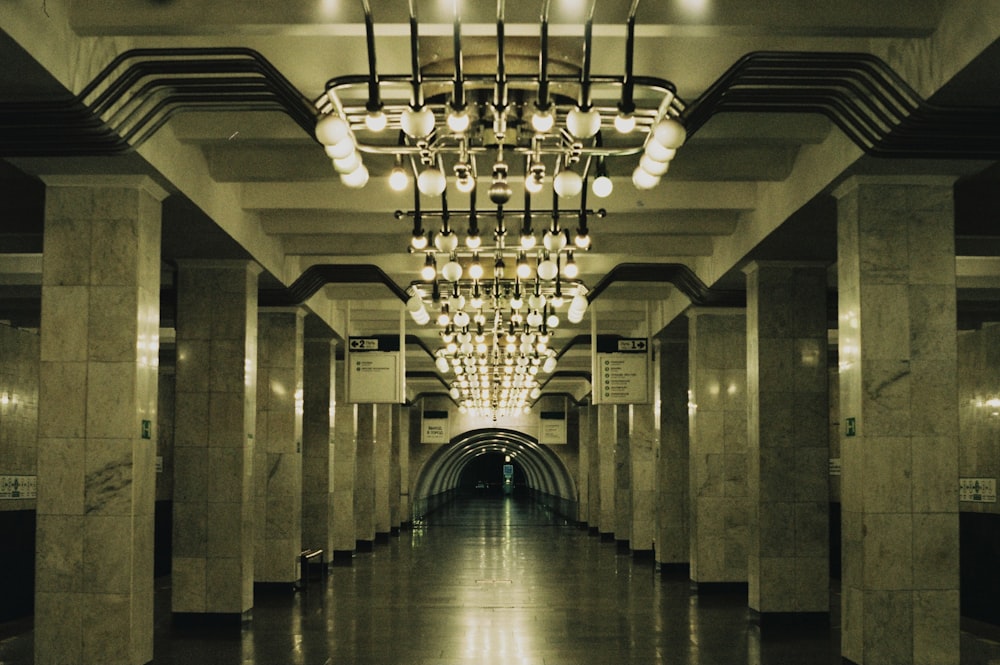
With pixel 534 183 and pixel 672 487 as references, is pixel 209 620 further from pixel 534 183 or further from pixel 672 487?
pixel 672 487

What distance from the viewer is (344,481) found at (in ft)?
84.6

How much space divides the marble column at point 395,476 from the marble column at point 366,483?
20.2ft

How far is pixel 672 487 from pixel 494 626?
8707 millimetres

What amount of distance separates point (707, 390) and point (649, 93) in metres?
Result: 10.1

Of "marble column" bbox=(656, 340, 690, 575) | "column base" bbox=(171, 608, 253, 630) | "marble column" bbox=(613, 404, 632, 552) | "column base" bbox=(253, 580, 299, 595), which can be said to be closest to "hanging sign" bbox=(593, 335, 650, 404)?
"marble column" bbox=(656, 340, 690, 575)

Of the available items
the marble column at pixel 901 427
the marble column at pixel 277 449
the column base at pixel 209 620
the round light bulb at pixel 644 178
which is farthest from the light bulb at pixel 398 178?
the marble column at pixel 277 449

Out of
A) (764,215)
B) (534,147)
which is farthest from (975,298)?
(534,147)

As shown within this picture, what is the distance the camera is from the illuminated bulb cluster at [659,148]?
6.91 metres

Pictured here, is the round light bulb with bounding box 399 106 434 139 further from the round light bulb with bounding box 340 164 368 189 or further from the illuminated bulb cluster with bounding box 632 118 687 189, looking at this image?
the illuminated bulb cluster with bounding box 632 118 687 189

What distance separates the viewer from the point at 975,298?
18.6 meters

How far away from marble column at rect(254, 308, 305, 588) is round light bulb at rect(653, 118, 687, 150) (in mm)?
12493

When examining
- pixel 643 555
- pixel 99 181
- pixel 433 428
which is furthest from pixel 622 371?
pixel 433 428

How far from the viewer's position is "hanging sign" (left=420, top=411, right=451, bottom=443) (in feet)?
134

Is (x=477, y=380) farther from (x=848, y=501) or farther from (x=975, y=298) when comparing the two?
(x=848, y=501)
